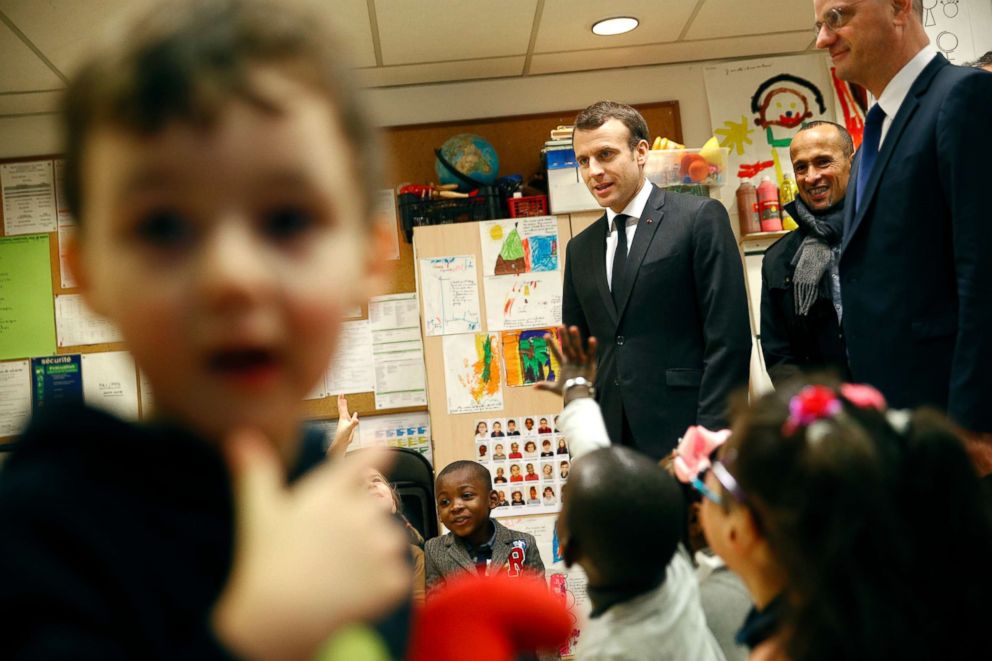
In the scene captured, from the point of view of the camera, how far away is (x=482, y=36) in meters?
3.79

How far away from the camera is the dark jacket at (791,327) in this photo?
2.51 m

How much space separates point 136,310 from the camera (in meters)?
0.36

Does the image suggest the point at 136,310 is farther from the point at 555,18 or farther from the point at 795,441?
the point at 555,18

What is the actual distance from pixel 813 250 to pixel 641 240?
0.65 metres

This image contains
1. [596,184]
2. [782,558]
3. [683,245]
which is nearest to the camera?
[782,558]

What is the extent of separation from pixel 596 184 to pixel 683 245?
34 cm

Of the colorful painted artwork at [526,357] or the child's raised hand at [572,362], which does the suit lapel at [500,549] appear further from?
the child's raised hand at [572,362]

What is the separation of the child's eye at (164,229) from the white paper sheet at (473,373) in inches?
135

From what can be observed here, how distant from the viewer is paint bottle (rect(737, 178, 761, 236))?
13.1 ft

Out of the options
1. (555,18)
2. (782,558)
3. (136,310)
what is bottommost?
(782,558)

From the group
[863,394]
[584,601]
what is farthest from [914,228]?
[584,601]

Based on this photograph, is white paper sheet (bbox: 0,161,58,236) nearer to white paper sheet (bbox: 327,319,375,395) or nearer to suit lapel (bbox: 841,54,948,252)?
white paper sheet (bbox: 327,319,375,395)

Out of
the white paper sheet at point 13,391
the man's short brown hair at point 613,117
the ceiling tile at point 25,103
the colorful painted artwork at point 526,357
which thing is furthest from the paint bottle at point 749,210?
the white paper sheet at point 13,391

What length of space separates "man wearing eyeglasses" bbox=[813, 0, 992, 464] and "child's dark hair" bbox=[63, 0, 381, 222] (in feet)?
4.46
